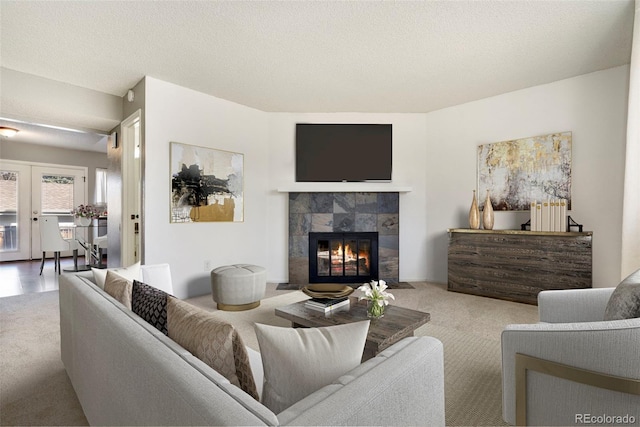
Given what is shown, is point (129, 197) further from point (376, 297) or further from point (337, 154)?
point (376, 297)

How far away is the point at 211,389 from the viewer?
64 centimetres

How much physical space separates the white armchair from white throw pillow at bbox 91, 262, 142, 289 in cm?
193

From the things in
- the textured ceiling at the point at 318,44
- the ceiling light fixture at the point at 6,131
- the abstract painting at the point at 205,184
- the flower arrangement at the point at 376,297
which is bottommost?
the flower arrangement at the point at 376,297

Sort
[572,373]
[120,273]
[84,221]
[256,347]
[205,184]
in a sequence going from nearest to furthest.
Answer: [572,373]
[120,273]
[256,347]
[205,184]
[84,221]

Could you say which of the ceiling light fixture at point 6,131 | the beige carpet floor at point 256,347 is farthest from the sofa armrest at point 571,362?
the ceiling light fixture at point 6,131

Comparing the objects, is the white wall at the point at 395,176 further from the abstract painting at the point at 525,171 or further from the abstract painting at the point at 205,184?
the abstract painting at the point at 525,171

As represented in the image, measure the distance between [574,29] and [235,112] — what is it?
3626 millimetres

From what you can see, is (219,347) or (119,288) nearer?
(219,347)

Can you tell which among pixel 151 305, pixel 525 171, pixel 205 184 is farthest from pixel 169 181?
pixel 525 171

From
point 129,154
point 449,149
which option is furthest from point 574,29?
point 129,154

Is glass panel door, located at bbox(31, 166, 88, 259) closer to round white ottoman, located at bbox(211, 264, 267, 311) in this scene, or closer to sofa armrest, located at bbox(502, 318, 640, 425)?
round white ottoman, located at bbox(211, 264, 267, 311)

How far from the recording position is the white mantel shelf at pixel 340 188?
4371 mm

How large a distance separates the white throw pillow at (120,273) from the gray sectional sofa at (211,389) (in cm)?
58

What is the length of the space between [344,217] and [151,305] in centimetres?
345
